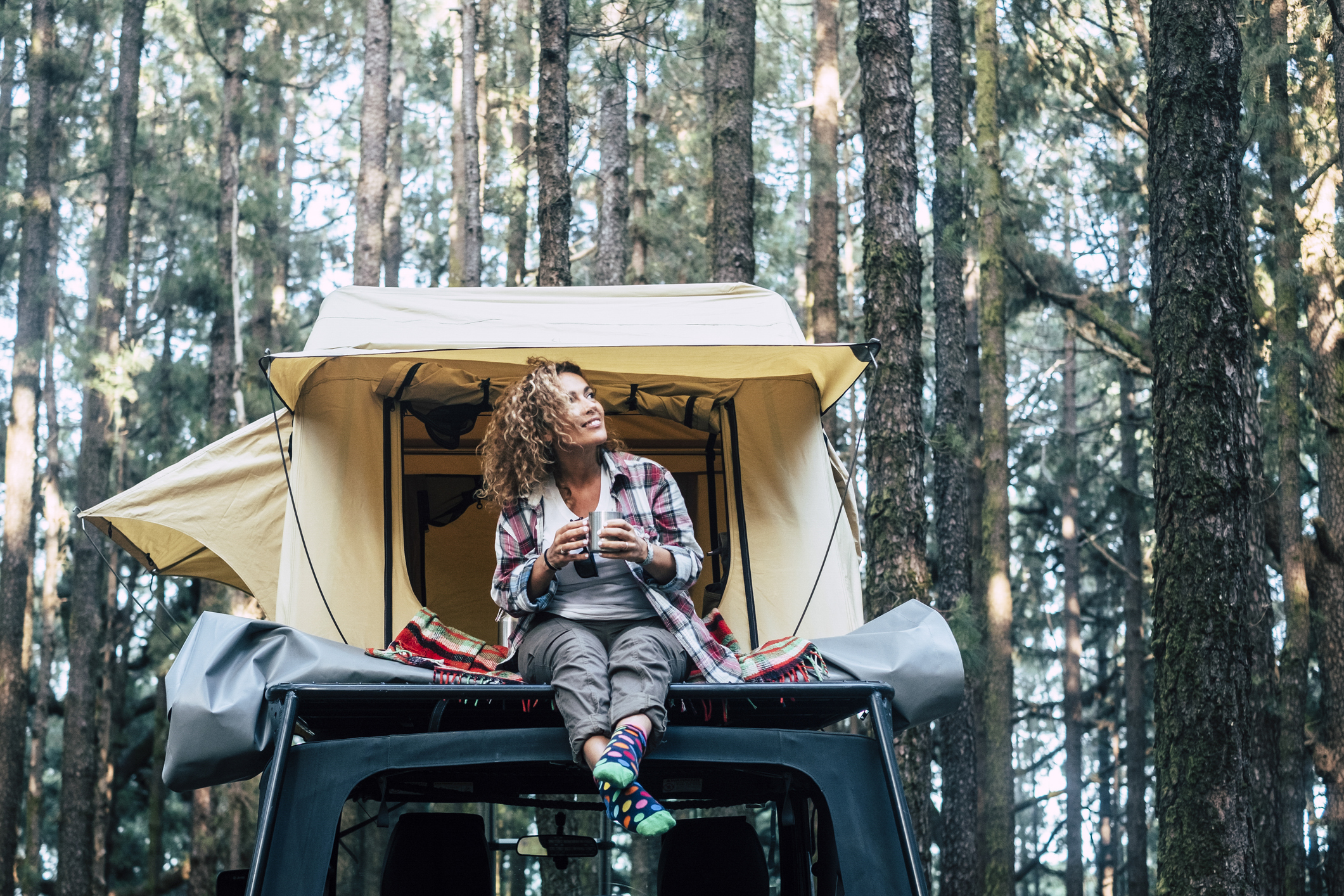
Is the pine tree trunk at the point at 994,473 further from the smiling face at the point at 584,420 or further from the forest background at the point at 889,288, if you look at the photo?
the smiling face at the point at 584,420

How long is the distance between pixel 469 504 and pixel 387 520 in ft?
2.35

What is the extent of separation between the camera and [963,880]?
12.5 m

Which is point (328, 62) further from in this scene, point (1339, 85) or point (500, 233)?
point (1339, 85)

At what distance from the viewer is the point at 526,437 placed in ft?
12.5

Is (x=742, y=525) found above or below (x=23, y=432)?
below

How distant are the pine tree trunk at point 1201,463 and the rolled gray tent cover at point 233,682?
351 centimetres

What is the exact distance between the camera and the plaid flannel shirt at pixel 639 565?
11.3ft

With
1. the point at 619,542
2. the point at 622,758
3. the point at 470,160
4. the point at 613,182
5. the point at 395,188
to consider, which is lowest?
the point at 622,758

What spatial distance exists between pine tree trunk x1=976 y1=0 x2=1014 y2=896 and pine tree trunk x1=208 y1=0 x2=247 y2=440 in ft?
27.3

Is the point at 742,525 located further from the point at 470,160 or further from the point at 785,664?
the point at 470,160

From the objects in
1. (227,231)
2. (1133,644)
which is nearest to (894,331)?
(227,231)

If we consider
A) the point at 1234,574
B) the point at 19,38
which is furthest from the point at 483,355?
the point at 19,38

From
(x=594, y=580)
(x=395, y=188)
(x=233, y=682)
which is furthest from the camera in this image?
(x=395, y=188)

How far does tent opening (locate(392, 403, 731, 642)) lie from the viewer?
5465mm
